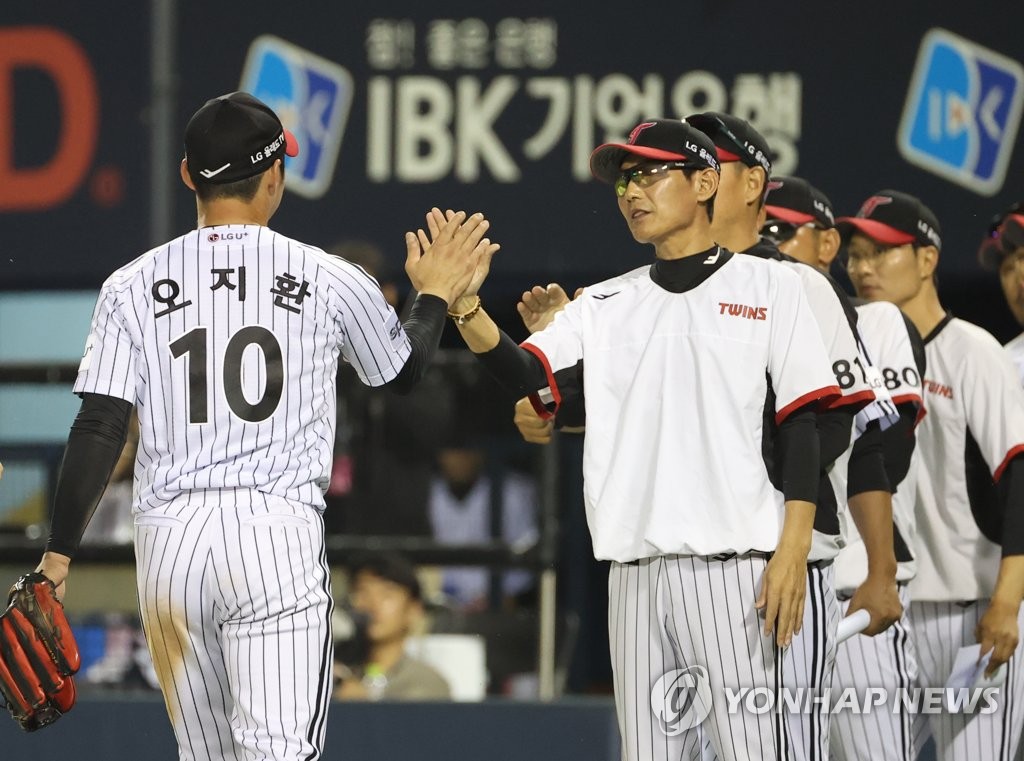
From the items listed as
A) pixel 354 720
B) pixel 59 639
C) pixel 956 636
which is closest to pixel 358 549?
pixel 354 720

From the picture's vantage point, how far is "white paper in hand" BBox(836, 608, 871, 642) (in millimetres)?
3631

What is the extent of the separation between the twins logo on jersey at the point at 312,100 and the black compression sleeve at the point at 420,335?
13.2ft

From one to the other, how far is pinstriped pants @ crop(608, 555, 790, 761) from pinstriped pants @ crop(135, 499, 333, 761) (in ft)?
1.94

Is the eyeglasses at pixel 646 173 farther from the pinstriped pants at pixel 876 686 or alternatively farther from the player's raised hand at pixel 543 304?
the pinstriped pants at pixel 876 686

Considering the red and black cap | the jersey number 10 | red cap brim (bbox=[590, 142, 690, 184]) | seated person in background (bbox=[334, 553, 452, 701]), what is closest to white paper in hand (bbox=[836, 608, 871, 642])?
red cap brim (bbox=[590, 142, 690, 184])

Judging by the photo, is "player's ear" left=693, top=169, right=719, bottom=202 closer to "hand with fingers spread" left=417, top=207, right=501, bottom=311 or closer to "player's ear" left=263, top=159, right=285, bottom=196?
"hand with fingers spread" left=417, top=207, right=501, bottom=311

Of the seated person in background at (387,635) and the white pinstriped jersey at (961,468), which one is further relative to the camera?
the seated person in background at (387,635)

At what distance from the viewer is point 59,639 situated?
3.25 meters

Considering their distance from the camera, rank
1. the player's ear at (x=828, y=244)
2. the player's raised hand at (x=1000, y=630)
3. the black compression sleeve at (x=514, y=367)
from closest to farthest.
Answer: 1. the black compression sleeve at (x=514, y=367)
2. the player's raised hand at (x=1000, y=630)
3. the player's ear at (x=828, y=244)

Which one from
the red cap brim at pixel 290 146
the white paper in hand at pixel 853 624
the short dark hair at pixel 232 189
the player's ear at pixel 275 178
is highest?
the red cap brim at pixel 290 146

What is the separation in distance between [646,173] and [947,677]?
1.68 meters

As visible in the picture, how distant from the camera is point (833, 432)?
343cm

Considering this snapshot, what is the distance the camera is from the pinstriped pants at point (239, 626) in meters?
3.06

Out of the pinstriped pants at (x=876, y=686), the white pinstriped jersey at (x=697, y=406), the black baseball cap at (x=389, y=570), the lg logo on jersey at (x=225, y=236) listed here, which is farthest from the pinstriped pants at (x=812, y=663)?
the black baseball cap at (x=389, y=570)
